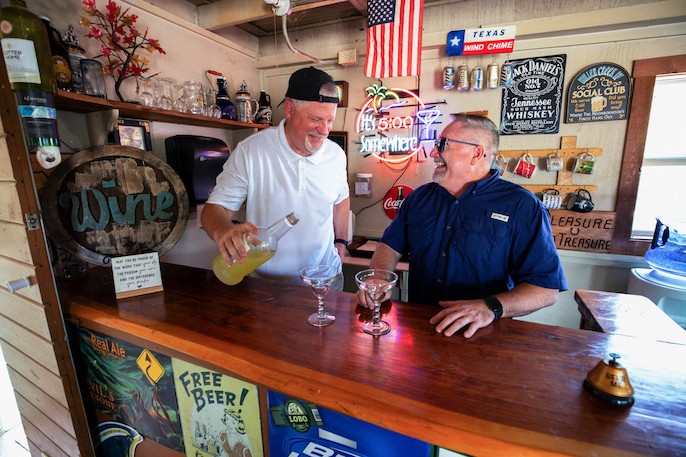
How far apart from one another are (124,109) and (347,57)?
7.50ft

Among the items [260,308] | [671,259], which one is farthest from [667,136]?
[260,308]

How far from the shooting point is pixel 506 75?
3025mm

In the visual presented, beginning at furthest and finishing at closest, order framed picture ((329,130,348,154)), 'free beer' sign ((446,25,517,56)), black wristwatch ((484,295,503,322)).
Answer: framed picture ((329,130,348,154))
'free beer' sign ((446,25,517,56))
black wristwatch ((484,295,503,322))

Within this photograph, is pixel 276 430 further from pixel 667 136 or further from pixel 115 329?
pixel 667 136

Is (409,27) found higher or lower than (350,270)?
higher

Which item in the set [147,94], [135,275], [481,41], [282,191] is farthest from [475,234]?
[147,94]

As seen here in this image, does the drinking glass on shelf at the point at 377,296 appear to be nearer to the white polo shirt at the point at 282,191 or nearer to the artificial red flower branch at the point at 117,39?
the white polo shirt at the point at 282,191

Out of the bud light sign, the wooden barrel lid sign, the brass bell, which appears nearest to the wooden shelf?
the wooden barrel lid sign

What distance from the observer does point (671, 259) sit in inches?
101

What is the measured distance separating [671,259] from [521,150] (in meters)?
1.47

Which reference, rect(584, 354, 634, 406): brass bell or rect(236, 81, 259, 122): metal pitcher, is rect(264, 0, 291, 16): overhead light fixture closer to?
rect(236, 81, 259, 122): metal pitcher

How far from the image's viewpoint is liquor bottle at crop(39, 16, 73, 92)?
1789mm

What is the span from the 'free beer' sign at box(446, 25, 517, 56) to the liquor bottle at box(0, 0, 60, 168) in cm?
308

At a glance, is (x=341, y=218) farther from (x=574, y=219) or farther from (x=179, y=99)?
(x=574, y=219)
